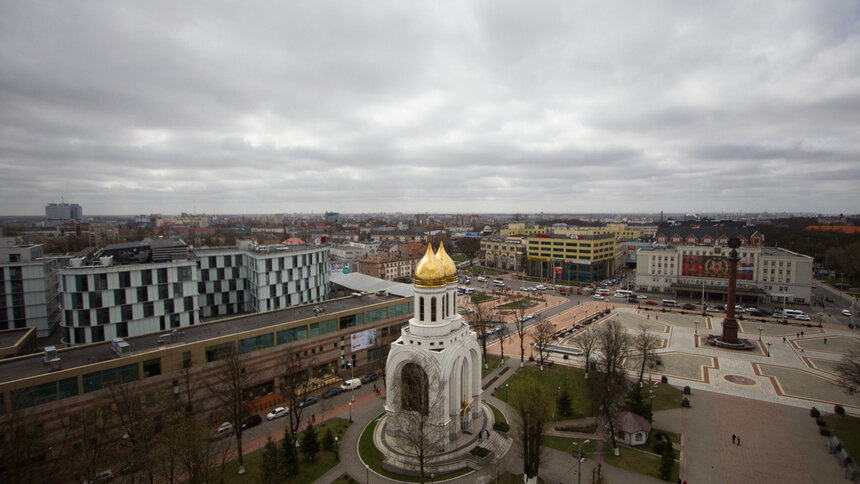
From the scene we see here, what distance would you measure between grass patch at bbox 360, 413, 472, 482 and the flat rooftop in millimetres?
13892

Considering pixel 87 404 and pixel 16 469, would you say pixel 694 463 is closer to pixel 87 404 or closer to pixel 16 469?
pixel 16 469

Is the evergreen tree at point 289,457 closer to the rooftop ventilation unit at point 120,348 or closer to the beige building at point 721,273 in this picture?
the rooftop ventilation unit at point 120,348

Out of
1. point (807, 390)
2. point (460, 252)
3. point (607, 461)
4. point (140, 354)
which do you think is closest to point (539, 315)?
point (807, 390)

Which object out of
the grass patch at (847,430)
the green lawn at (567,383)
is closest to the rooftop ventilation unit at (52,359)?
the green lawn at (567,383)

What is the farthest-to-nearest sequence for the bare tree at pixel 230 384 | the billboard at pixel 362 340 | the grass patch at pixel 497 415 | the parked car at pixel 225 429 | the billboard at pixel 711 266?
the billboard at pixel 711 266, the billboard at pixel 362 340, the grass patch at pixel 497 415, the parked car at pixel 225 429, the bare tree at pixel 230 384

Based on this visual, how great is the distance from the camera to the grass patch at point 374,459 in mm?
27266

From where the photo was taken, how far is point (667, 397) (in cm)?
3853

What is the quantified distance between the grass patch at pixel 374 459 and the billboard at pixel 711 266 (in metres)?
77.6

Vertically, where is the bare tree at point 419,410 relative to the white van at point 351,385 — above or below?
above

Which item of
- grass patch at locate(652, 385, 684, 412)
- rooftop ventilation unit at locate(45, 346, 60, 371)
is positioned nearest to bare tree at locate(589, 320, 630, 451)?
grass patch at locate(652, 385, 684, 412)

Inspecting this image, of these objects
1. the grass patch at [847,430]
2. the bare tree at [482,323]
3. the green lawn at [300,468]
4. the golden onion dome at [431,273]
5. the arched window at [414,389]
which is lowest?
the green lawn at [300,468]

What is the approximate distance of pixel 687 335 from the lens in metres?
57.8

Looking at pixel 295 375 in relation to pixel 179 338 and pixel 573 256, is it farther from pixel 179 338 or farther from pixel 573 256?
pixel 573 256

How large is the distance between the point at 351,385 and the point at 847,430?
140 ft
